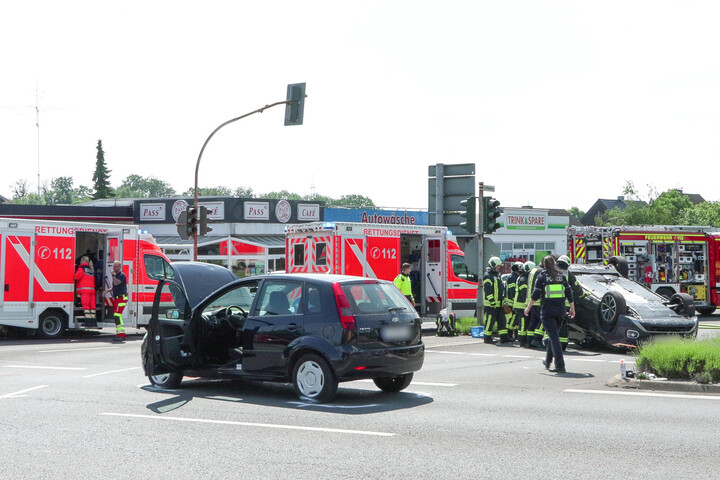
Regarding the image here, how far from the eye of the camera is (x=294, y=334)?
31.7 ft

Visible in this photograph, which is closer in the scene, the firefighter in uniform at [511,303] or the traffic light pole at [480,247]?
the firefighter in uniform at [511,303]

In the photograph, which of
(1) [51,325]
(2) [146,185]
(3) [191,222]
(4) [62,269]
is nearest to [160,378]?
(4) [62,269]

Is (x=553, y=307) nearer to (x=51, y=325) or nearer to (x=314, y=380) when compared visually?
(x=314, y=380)

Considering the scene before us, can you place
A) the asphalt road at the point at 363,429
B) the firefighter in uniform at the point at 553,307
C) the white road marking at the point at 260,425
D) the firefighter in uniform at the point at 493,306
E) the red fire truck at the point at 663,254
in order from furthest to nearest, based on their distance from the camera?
1. the red fire truck at the point at 663,254
2. the firefighter in uniform at the point at 493,306
3. the firefighter in uniform at the point at 553,307
4. the white road marking at the point at 260,425
5. the asphalt road at the point at 363,429

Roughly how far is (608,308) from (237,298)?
7.90 m

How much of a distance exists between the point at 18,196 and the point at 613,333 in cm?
12537

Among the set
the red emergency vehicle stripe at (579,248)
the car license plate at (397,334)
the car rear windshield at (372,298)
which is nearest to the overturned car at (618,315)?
the car rear windshield at (372,298)

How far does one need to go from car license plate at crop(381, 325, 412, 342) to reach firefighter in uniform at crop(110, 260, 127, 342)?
11.8 metres

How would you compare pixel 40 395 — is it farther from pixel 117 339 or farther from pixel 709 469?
pixel 117 339

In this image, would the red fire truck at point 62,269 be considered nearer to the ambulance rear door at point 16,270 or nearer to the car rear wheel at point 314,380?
the ambulance rear door at point 16,270

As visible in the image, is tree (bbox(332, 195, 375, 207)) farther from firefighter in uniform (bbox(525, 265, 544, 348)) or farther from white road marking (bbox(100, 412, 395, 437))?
white road marking (bbox(100, 412, 395, 437))

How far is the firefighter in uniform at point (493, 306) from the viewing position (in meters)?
17.5

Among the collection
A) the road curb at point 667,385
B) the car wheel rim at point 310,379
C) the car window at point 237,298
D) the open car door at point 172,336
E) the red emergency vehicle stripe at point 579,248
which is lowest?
the road curb at point 667,385

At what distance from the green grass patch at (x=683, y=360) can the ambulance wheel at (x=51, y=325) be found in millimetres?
14430
